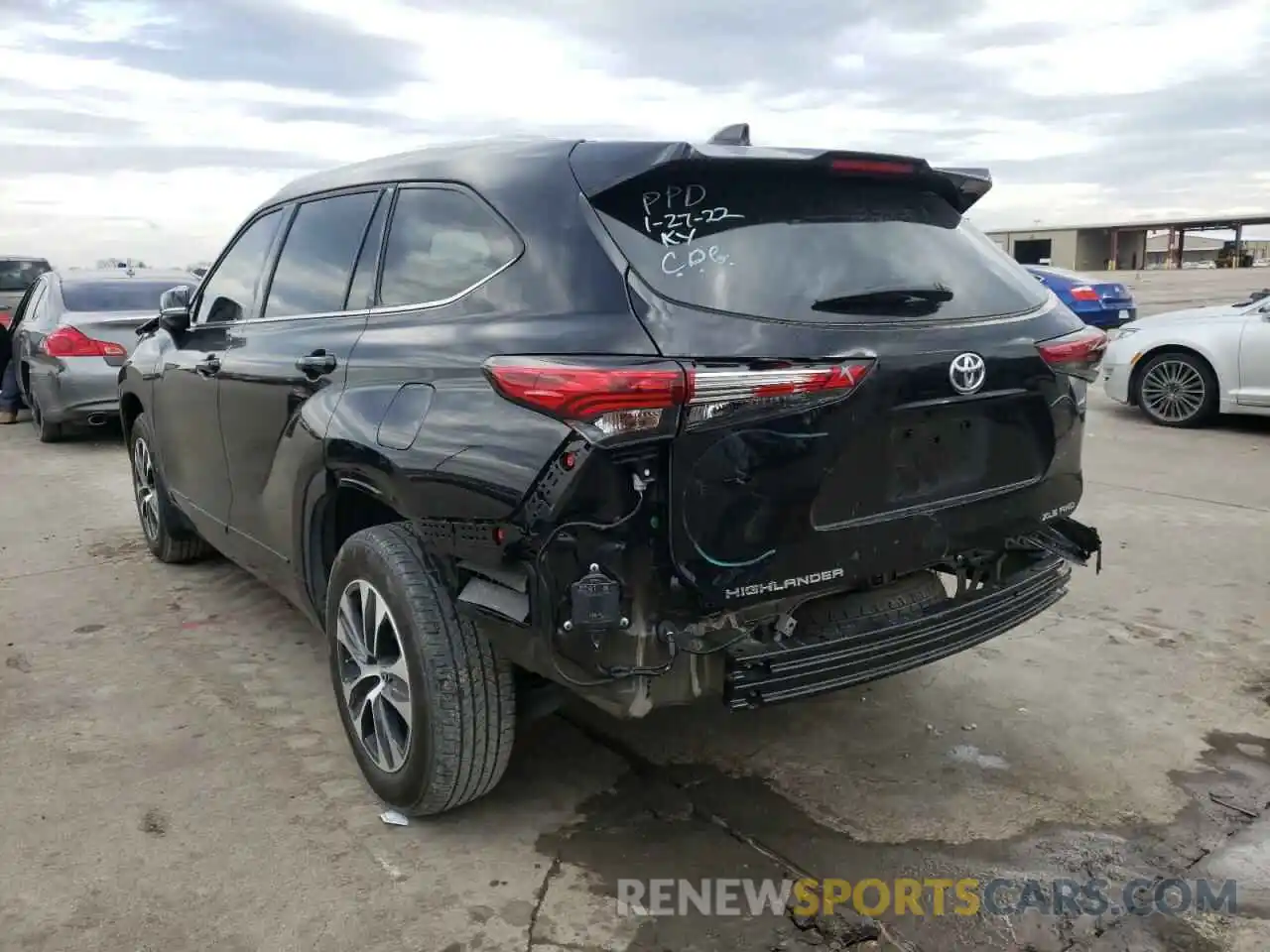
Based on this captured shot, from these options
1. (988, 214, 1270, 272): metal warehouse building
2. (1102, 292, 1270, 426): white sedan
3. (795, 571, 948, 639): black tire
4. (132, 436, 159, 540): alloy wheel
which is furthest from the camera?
(988, 214, 1270, 272): metal warehouse building

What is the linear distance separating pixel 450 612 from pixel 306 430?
0.91 meters

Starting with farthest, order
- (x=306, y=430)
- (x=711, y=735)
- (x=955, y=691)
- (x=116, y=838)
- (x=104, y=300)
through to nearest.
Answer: (x=104, y=300) → (x=955, y=691) → (x=711, y=735) → (x=306, y=430) → (x=116, y=838)

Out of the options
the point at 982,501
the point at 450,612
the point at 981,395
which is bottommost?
the point at 450,612

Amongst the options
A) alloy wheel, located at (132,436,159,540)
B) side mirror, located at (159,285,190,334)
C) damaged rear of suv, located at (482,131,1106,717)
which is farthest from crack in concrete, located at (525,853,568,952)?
alloy wheel, located at (132,436,159,540)

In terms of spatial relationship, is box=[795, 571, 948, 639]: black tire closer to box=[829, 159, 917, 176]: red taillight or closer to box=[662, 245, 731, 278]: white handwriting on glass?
box=[662, 245, 731, 278]: white handwriting on glass

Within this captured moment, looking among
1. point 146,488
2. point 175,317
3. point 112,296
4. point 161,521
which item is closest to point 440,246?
point 175,317

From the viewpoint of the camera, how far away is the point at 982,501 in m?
2.89

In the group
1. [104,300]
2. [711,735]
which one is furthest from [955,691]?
[104,300]

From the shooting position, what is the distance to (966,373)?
2.71m

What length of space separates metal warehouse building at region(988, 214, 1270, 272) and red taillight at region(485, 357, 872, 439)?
52.4 meters

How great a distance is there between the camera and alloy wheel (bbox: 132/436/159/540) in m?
5.48

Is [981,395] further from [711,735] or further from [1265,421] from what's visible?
[1265,421]

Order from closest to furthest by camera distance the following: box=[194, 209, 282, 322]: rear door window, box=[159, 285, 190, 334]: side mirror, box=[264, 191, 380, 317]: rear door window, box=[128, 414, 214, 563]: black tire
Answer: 1. box=[264, 191, 380, 317]: rear door window
2. box=[194, 209, 282, 322]: rear door window
3. box=[159, 285, 190, 334]: side mirror
4. box=[128, 414, 214, 563]: black tire

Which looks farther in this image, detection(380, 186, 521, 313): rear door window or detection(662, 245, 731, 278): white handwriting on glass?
detection(380, 186, 521, 313): rear door window
